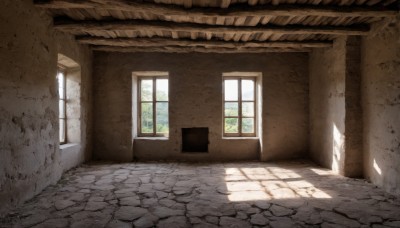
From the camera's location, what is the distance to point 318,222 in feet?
9.32

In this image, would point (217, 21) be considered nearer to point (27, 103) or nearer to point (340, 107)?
point (340, 107)

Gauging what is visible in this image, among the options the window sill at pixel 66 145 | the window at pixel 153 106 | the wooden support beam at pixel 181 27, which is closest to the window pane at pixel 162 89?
the window at pixel 153 106

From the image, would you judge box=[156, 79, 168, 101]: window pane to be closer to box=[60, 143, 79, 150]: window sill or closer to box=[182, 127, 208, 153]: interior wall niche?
box=[182, 127, 208, 153]: interior wall niche

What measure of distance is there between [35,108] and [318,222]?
12.9ft

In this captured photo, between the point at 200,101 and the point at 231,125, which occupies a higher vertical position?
the point at 200,101

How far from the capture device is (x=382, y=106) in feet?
13.4

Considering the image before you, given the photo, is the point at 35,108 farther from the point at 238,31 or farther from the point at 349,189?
the point at 349,189

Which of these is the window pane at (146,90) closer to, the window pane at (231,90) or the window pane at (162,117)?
the window pane at (162,117)

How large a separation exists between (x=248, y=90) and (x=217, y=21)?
2.69 meters

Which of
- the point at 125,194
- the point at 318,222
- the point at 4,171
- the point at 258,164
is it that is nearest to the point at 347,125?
the point at 258,164

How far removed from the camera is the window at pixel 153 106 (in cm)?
659

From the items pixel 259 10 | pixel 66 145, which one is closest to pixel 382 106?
pixel 259 10

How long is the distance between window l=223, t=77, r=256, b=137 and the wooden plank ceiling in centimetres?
94

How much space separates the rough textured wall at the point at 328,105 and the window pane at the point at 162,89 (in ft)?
11.5
